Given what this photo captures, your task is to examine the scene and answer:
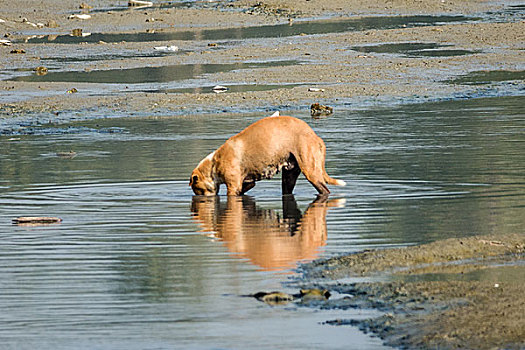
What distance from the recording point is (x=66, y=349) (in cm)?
624

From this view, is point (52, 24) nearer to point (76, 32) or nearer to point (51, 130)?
point (76, 32)

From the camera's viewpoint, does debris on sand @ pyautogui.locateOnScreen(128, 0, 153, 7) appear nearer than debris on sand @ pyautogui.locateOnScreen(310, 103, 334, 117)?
No

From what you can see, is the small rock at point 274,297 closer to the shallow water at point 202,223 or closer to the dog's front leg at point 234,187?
the shallow water at point 202,223

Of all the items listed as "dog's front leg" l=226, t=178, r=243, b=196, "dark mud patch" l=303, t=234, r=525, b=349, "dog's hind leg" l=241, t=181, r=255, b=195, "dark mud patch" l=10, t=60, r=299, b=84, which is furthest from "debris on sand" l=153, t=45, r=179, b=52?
"dark mud patch" l=303, t=234, r=525, b=349

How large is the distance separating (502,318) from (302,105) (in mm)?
15265

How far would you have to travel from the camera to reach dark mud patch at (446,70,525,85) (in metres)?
24.3

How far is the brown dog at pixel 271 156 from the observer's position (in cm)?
1192

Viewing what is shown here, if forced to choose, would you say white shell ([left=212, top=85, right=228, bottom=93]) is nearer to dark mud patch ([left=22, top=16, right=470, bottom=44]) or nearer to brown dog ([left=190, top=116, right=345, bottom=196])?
brown dog ([left=190, top=116, right=345, bottom=196])

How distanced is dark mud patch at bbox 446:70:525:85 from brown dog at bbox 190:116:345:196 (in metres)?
12.7

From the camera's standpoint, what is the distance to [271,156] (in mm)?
11984

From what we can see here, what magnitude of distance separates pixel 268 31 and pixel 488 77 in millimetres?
14500

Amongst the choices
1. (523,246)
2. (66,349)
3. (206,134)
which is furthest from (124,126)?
(66,349)

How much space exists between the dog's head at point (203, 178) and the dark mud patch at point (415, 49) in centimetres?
1776

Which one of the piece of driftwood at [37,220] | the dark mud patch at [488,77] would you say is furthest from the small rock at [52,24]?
the piece of driftwood at [37,220]
